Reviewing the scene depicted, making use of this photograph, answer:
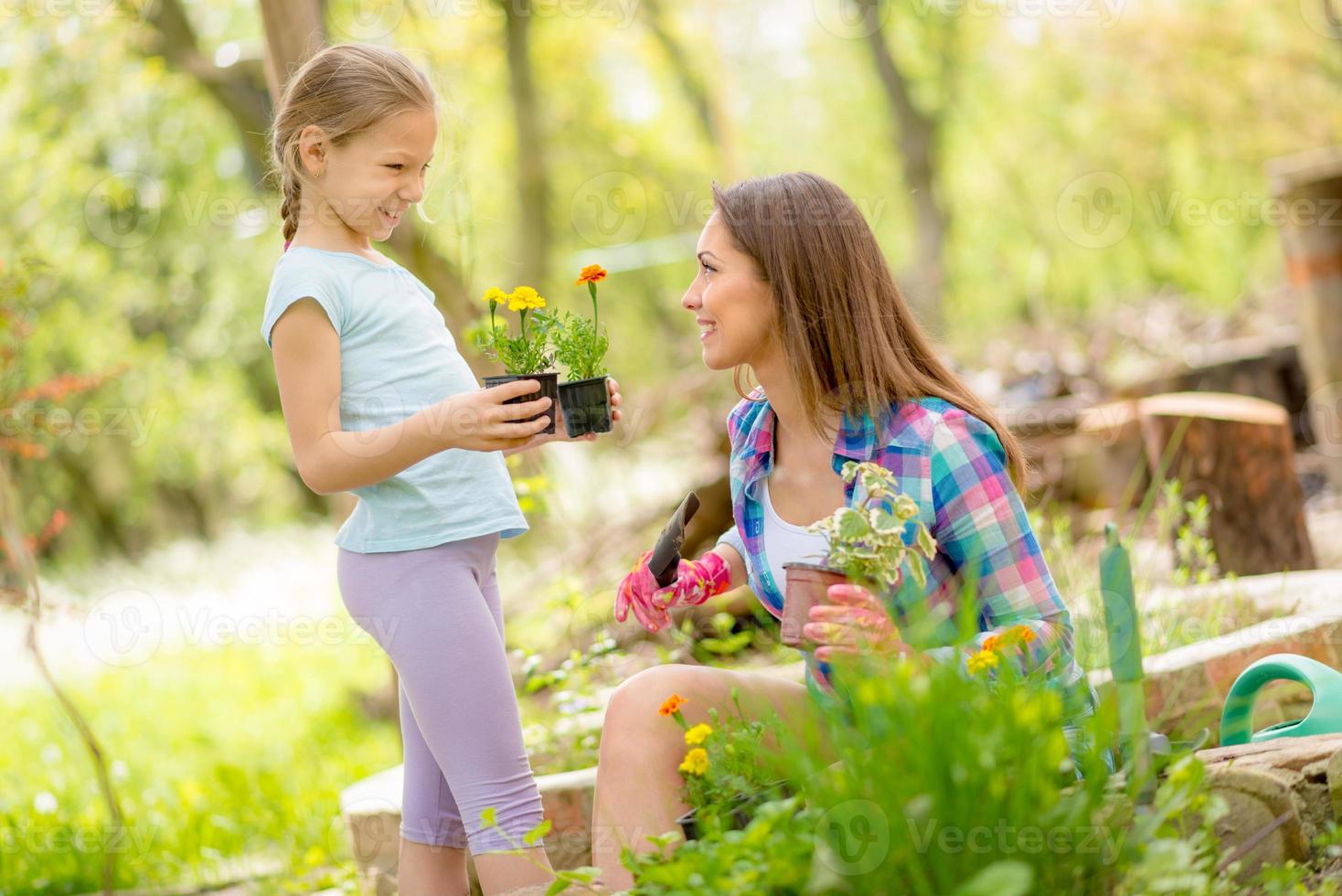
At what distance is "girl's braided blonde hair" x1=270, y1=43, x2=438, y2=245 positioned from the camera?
2.18 metres

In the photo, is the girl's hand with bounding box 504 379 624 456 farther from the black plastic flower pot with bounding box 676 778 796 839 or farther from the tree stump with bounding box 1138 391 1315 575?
the tree stump with bounding box 1138 391 1315 575

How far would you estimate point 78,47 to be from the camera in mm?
7230

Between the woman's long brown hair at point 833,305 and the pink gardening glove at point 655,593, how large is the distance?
0.35 m

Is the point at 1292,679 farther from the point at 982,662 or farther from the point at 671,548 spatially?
the point at 671,548

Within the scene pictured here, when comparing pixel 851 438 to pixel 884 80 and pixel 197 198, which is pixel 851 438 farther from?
pixel 884 80

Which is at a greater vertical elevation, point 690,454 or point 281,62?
point 281,62

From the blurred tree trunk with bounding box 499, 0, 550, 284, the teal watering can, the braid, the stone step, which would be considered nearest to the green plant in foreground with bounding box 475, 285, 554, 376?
the braid

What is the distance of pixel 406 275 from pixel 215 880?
246cm

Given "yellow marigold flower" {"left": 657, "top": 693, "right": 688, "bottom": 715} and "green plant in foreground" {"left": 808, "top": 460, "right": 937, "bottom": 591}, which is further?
"yellow marigold flower" {"left": 657, "top": 693, "right": 688, "bottom": 715}

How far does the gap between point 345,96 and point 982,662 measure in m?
1.44

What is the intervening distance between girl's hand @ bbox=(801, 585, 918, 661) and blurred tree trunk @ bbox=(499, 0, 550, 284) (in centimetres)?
858

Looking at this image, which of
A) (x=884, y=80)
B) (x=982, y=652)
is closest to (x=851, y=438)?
(x=982, y=652)

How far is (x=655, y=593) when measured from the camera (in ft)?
6.95

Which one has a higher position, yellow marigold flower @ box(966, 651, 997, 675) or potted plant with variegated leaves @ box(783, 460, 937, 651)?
potted plant with variegated leaves @ box(783, 460, 937, 651)
